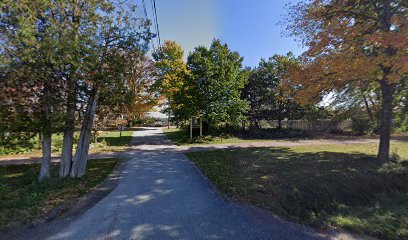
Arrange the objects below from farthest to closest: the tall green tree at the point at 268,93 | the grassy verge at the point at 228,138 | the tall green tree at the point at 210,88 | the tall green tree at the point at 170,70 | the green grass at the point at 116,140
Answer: the tall green tree at the point at 268,93 → the tall green tree at the point at 170,70 → the grassy verge at the point at 228,138 → the tall green tree at the point at 210,88 → the green grass at the point at 116,140

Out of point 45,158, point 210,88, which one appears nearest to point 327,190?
point 45,158

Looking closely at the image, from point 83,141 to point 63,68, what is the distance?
2.42m

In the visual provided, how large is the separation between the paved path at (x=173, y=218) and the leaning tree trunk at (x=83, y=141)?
77.7 inches

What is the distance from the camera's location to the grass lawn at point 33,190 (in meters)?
4.16

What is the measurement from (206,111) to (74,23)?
11.1 metres

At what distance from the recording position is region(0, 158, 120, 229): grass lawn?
4.16 meters

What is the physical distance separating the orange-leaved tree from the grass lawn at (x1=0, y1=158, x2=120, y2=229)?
8.76 meters

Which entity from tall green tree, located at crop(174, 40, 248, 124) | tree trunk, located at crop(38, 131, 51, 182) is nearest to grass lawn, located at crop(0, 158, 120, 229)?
tree trunk, located at crop(38, 131, 51, 182)

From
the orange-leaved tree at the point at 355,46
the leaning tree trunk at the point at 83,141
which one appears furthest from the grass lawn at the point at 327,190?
the leaning tree trunk at the point at 83,141

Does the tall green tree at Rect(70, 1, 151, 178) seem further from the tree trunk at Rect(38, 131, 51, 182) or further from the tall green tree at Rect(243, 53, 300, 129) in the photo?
the tall green tree at Rect(243, 53, 300, 129)

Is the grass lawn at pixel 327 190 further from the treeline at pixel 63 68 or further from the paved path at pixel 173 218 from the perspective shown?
the treeline at pixel 63 68

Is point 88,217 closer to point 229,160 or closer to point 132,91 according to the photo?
point 132,91

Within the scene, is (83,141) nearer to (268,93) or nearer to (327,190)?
(327,190)

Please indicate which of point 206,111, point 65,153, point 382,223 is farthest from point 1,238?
point 206,111
